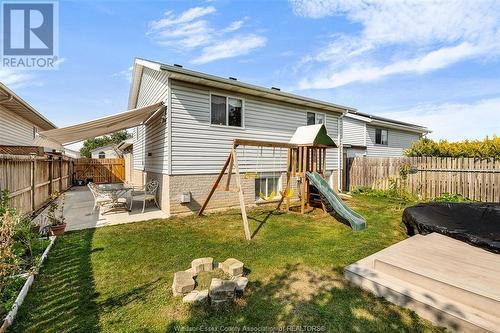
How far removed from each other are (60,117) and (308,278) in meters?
39.8

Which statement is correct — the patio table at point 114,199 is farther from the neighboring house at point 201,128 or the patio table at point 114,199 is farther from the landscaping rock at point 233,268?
the landscaping rock at point 233,268

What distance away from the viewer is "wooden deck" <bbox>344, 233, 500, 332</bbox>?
286 centimetres

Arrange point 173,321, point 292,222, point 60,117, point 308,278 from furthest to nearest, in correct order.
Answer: point 60,117 < point 292,222 < point 308,278 < point 173,321

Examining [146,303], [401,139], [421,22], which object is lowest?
[146,303]

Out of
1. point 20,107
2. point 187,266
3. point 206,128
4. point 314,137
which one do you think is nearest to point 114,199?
point 206,128

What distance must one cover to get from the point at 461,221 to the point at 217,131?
25.4ft

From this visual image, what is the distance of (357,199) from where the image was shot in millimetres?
11805

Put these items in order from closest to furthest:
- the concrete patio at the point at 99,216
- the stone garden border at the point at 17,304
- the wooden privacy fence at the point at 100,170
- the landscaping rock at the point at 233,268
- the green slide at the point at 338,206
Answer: the stone garden border at the point at 17,304
the landscaping rock at the point at 233,268
the green slide at the point at 338,206
the concrete patio at the point at 99,216
the wooden privacy fence at the point at 100,170

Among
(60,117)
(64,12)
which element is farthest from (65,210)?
(60,117)

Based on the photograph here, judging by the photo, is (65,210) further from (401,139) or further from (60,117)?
(60,117)

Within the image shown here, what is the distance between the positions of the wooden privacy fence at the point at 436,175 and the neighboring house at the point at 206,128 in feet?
15.8

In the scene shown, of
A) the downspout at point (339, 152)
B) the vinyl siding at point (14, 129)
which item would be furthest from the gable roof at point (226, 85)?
the vinyl siding at point (14, 129)

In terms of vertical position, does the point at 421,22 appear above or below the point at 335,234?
above

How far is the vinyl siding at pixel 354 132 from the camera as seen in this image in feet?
61.3
